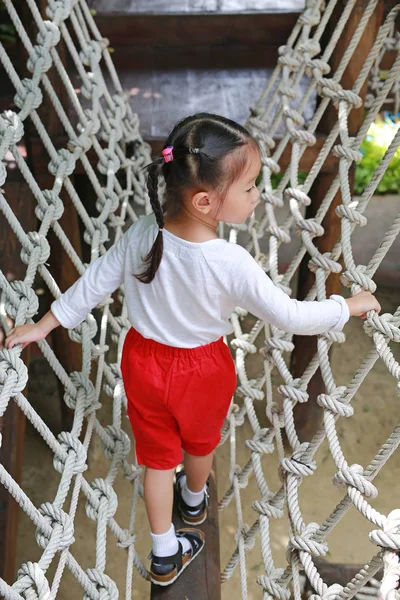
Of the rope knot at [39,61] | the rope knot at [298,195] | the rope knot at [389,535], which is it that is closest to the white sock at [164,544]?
the rope knot at [389,535]

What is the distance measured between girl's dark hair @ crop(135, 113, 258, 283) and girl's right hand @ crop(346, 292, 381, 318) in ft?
1.07

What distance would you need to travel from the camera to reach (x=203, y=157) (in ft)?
3.26

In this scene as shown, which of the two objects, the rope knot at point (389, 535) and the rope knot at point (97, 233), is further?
the rope knot at point (97, 233)

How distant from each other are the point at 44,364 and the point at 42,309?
0.27m

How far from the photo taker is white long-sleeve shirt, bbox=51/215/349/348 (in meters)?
1.07

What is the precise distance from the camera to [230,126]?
1.01m

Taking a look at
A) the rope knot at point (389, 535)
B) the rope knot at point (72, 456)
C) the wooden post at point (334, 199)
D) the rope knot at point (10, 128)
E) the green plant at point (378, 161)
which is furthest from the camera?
the green plant at point (378, 161)

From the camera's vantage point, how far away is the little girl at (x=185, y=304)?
1.02 m

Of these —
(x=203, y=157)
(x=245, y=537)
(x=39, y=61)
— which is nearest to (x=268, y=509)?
(x=245, y=537)

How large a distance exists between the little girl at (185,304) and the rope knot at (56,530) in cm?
18

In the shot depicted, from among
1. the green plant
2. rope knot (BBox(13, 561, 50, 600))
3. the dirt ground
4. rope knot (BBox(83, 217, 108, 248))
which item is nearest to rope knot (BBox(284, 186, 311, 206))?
rope knot (BBox(83, 217, 108, 248))

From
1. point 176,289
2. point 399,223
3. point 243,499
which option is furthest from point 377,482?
point 176,289

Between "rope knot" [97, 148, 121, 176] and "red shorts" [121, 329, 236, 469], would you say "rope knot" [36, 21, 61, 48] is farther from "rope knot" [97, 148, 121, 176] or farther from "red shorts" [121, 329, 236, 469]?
"red shorts" [121, 329, 236, 469]

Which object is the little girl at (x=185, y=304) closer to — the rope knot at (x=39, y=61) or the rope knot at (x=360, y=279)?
the rope knot at (x=360, y=279)
